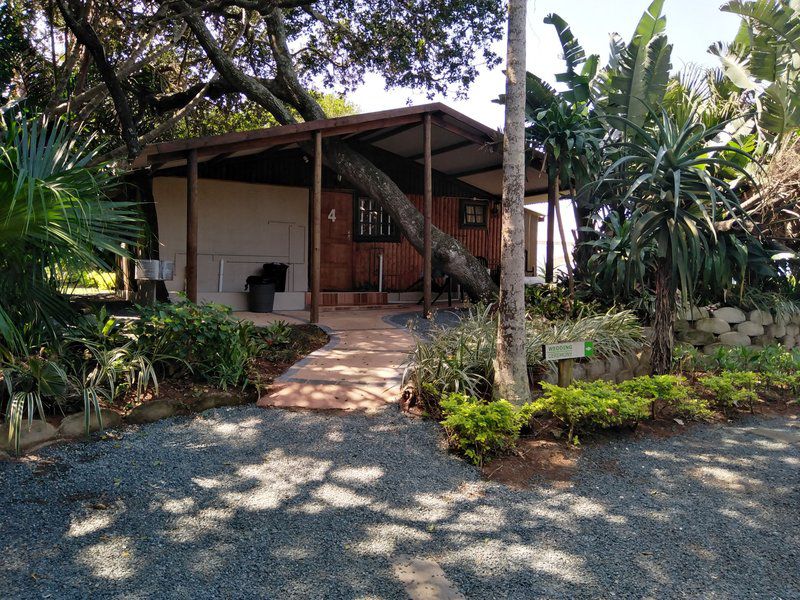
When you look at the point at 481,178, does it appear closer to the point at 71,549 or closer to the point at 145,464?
the point at 145,464

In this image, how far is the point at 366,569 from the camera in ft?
9.04

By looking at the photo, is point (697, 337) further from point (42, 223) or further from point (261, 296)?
point (42, 223)

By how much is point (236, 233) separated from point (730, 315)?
8784 millimetres

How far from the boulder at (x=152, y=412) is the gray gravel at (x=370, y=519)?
20 centimetres

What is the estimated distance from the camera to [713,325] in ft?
26.2

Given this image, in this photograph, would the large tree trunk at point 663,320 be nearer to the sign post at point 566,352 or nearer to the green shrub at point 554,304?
the sign post at point 566,352

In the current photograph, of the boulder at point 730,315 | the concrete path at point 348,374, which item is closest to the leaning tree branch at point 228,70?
the concrete path at point 348,374

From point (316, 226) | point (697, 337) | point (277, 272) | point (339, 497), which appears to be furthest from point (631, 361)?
point (277, 272)

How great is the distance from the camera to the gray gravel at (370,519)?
8.73 feet

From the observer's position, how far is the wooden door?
12.9m

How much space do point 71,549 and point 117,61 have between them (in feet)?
43.6

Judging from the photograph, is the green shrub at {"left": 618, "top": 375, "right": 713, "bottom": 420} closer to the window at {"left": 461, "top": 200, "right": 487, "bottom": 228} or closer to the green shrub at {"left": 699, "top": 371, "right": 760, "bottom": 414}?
the green shrub at {"left": 699, "top": 371, "right": 760, "bottom": 414}

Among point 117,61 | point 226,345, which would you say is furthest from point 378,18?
point 226,345

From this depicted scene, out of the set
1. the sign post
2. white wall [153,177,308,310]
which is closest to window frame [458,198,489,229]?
white wall [153,177,308,310]
